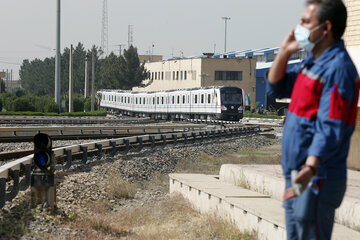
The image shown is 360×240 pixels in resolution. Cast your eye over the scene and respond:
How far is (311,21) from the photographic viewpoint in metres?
3.66

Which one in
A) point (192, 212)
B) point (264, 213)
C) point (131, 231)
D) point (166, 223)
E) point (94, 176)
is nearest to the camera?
point (264, 213)

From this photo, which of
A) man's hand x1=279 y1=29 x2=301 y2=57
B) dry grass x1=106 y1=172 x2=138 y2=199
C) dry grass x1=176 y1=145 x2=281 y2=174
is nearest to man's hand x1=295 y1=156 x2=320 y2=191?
man's hand x1=279 y1=29 x2=301 y2=57

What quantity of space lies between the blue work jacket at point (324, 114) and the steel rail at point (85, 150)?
5.84m

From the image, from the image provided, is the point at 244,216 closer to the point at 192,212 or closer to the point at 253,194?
the point at 253,194

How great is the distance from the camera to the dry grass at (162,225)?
7582 mm

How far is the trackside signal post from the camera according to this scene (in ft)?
26.6

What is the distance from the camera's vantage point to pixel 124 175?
14.8m

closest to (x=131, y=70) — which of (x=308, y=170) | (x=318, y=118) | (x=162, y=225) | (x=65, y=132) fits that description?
(x=65, y=132)

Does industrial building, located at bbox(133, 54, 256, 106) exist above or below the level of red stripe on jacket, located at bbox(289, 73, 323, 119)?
above

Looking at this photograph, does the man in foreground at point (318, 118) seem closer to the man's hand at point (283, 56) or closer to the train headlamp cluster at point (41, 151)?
the man's hand at point (283, 56)

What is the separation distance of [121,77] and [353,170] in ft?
376

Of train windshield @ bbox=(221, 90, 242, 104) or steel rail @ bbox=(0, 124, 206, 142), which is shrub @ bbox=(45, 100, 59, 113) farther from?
steel rail @ bbox=(0, 124, 206, 142)

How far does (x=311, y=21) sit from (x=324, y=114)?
519 mm

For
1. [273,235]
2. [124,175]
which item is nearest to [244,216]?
[273,235]
